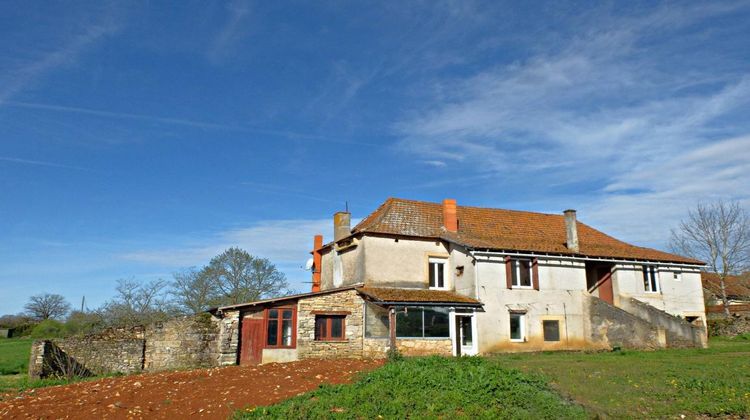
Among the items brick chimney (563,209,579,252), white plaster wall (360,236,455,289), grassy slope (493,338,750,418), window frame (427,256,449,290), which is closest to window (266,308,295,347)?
white plaster wall (360,236,455,289)

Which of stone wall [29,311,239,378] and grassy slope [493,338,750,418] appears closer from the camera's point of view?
grassy slope [493,338,750,418]

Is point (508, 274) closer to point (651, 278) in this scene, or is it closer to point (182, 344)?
point (651, 278)

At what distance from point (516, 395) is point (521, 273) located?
15661 millimetres

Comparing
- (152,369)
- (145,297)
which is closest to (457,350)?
(152,369)

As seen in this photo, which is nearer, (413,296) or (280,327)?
(280,327)

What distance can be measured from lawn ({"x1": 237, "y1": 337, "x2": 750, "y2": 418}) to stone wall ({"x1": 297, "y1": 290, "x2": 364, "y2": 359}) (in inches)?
330

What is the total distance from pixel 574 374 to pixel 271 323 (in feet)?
42.0

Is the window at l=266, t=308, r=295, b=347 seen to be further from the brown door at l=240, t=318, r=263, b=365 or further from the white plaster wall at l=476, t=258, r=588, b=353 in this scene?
the white plaster wall at l=476, t=258, r=588, b=353

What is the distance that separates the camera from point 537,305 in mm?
27109

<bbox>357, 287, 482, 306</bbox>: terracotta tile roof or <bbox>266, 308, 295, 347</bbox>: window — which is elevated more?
<bbox>357, 287, 482, 306</bbox>: terracotta tile roof

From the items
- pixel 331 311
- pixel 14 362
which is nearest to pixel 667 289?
pixel 331 311

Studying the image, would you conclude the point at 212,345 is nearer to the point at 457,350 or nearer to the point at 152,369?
the point at 152,369

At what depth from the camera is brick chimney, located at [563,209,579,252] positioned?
1145 inches

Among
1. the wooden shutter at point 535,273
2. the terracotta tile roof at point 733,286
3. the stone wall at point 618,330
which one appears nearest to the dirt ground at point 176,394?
the wooden shutter at point 535,273
